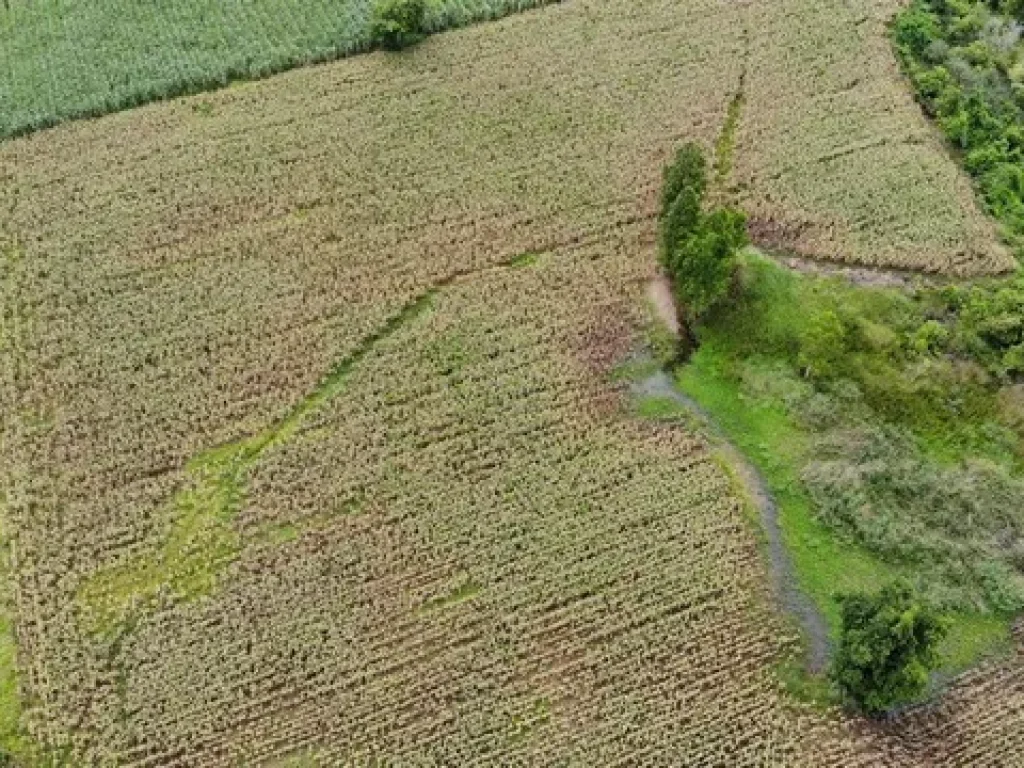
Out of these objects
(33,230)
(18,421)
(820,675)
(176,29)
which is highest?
(176,29)

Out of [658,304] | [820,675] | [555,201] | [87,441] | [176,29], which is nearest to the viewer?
[820,675]

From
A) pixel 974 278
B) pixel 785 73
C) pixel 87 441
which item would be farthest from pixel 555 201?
pixel 87 441

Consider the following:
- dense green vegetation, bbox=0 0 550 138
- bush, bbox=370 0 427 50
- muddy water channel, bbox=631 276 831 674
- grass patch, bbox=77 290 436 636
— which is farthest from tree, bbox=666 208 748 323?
dense green vegetation, bbox=0 0 550 138

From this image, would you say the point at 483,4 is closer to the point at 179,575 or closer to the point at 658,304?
the point at 658,304

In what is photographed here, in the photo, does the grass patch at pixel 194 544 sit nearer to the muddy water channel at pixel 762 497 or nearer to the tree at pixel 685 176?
the muddy water channel at pixel 762 497

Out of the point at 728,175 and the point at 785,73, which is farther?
the point at 785,73

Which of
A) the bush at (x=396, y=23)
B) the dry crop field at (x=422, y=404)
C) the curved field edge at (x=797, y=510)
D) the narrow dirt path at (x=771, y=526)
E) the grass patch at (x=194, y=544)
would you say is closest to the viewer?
the dry crop field at (x=422, y=404)

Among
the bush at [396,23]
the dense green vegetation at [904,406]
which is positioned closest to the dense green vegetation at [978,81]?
the dense green vegetation at [904,406]
